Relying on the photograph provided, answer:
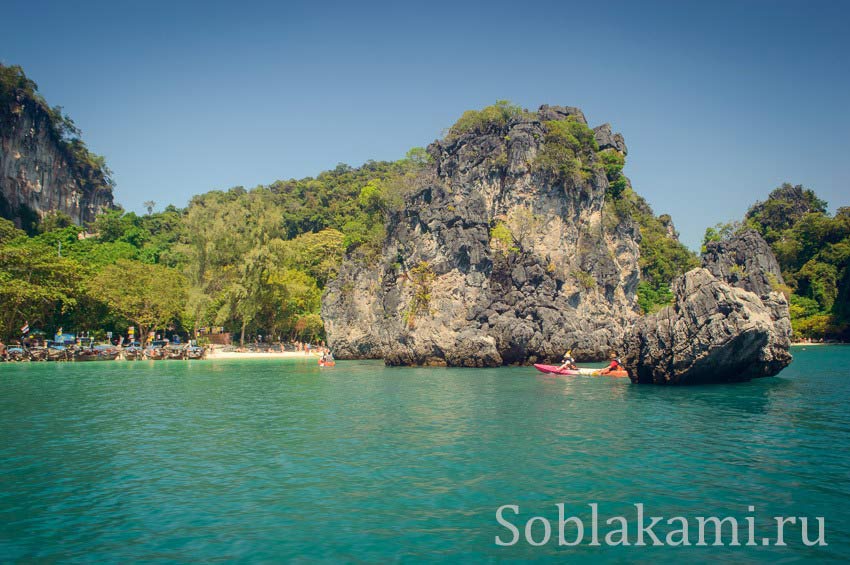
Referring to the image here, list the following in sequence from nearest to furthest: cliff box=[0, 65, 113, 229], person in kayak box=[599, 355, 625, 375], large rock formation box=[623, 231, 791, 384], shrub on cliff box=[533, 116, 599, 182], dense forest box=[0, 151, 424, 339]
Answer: large rock formation box=[623, 231, 791, 384], person in kayak box=[599, 355, 625, 375], shrub on cliff box=[533, 116, 599, 182], dense forest box=[0, 151, 424, 339], cliff box=[0, 65, 113, 229]

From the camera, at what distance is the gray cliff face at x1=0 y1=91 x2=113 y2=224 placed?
250ft

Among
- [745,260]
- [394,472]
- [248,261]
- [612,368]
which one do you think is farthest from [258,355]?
[745,260]

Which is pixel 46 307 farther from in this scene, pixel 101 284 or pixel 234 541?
pixel 234 541

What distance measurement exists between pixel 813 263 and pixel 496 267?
62.4 metres

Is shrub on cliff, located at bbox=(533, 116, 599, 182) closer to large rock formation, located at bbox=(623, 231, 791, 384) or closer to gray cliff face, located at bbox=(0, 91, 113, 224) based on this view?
large rock formation, located at bbox=(623, 231, 791, 384)

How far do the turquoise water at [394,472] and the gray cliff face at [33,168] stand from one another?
68169mm

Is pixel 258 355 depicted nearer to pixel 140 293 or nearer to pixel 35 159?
pixel 140 293

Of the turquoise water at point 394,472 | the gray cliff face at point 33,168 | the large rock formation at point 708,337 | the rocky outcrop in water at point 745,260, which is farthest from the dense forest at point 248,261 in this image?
the turquoise water at point 394,472

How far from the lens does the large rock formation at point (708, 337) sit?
25.5m

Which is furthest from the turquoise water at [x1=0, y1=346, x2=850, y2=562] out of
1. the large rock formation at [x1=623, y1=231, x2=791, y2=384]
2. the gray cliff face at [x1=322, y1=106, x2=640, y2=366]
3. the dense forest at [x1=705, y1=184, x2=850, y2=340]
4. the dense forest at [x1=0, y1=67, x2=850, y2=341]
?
the dense forest at [x1=705, y1=184, x2=850, y2=340]

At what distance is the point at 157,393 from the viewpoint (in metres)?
26.8

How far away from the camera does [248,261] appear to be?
57281 millimetres

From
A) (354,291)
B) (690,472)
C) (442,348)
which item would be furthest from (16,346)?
(690,472)

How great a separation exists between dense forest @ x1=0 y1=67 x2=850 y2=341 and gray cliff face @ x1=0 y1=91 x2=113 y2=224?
2983 mm
